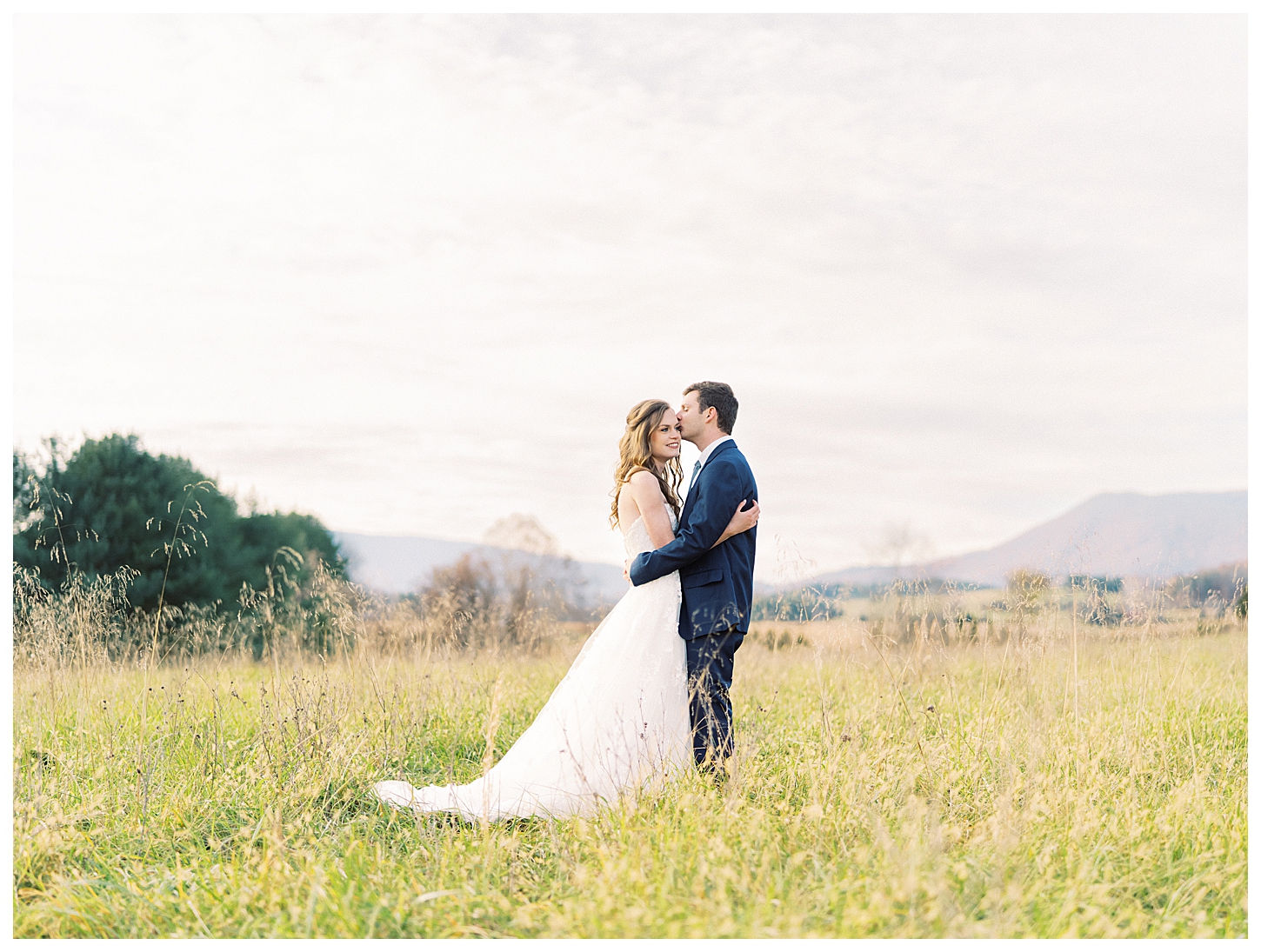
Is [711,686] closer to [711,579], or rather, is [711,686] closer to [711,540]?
[711,579]

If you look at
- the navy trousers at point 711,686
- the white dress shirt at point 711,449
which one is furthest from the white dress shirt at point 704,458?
the navy trousers at point 711,686

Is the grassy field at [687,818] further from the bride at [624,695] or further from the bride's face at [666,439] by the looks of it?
the bride's face at [666,439]

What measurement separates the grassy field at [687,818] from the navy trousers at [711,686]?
35 cm

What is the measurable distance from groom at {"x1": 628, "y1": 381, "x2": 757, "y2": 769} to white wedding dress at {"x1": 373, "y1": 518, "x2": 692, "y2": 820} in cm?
9

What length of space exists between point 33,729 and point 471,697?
2857 mm

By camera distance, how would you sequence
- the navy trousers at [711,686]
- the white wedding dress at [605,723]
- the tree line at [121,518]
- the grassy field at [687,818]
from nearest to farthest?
the grassy field at [687,818]
the white wedding dress at [605,723]
the navy trousers at [711,686]
the tree line at [121,518]

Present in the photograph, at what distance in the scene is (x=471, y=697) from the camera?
22.1ft

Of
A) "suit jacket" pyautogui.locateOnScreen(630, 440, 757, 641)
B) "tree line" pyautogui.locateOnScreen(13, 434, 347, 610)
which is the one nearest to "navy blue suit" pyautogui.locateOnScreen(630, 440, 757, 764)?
"suit jacket" pyautogui.locateOnScreen(630, 440, 757, 641)

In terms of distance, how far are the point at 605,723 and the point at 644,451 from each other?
146 cm

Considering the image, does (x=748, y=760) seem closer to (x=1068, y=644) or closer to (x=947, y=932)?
(x=947, y=932)

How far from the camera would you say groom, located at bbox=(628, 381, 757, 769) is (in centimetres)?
454

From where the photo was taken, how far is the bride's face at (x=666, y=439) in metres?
4.86

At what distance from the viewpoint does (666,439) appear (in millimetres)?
4863

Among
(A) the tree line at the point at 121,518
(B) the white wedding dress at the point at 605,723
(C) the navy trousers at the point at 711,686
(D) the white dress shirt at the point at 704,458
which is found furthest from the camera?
(A) the tree line at the point at 121,518
